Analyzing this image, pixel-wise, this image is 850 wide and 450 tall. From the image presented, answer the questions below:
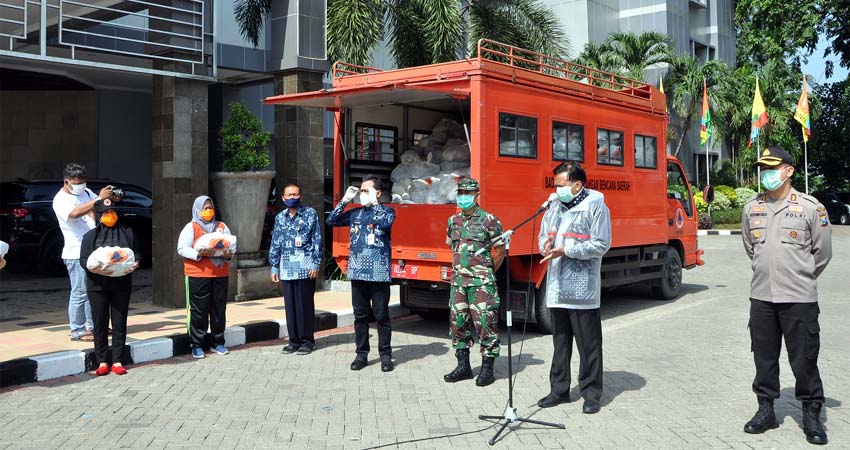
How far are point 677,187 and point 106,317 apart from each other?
8933mm

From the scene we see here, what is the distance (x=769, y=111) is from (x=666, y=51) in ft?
30.2

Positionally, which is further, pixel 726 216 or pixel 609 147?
pixel 726 216

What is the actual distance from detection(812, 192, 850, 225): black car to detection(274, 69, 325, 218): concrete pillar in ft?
92.7

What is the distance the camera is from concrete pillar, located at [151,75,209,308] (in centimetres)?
1054

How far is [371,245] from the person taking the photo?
24.0 ft

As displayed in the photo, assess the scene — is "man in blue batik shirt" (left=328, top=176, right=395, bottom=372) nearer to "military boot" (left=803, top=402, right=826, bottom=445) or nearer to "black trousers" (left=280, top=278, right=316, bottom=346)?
"black trousers" (left=280, top=278, right=316, bottom=346)

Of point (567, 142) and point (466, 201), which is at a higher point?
point (567, 142)

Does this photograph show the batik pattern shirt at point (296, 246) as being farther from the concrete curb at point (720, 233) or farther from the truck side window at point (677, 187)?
the concrete curb at point (720, 233)

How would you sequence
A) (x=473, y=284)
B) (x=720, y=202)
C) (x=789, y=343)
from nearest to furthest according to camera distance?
(x=789, y=343)
(x=473, y=284)
(x=720, y=202)

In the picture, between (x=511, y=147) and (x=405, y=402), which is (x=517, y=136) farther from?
(x=405, y=402)

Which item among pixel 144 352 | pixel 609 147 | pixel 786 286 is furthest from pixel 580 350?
pixel 609 147

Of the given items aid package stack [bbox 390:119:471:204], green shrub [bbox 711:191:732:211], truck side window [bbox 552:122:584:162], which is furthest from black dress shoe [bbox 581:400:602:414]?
green shrub [bbox 711:191:732:211]

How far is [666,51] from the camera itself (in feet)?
102

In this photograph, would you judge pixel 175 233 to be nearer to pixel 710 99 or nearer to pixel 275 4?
pixel 275 4
